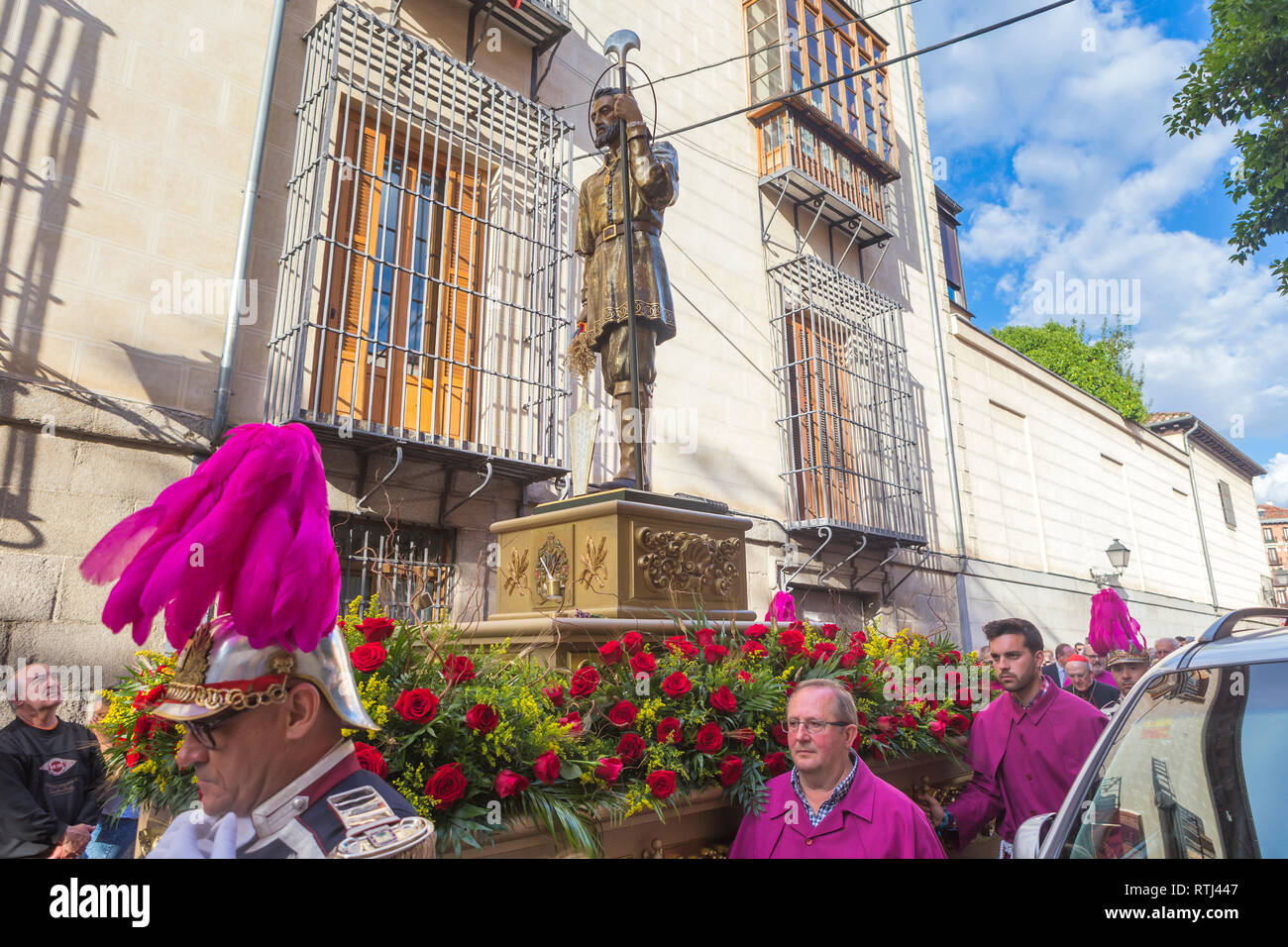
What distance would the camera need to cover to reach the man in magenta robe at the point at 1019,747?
3.16m

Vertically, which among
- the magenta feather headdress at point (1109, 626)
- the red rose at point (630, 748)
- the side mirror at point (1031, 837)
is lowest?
the side mirror at point (1031, 837)

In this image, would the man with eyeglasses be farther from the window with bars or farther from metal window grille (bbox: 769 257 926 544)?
the window with bars

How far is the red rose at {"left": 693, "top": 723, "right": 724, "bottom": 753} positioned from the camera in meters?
2.80

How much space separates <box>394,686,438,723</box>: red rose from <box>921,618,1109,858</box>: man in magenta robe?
218cm

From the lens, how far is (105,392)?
5.34 m

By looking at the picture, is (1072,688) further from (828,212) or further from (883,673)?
(828,212)

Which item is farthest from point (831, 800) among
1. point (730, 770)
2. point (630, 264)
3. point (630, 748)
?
point (630, 264)

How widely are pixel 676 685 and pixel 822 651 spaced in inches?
41.4

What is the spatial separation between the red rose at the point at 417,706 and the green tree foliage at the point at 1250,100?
13.1 m

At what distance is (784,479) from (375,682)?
8653 mm

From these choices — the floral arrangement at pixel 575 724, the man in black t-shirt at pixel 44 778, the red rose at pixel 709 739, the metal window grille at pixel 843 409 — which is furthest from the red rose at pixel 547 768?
the metal window grille at pixel 843 409

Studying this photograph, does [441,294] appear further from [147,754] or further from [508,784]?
[508,784]

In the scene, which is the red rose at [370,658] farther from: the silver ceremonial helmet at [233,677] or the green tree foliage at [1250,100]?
the green tree foliage at [1250,100]

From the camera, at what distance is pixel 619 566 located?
4043 millimetres
